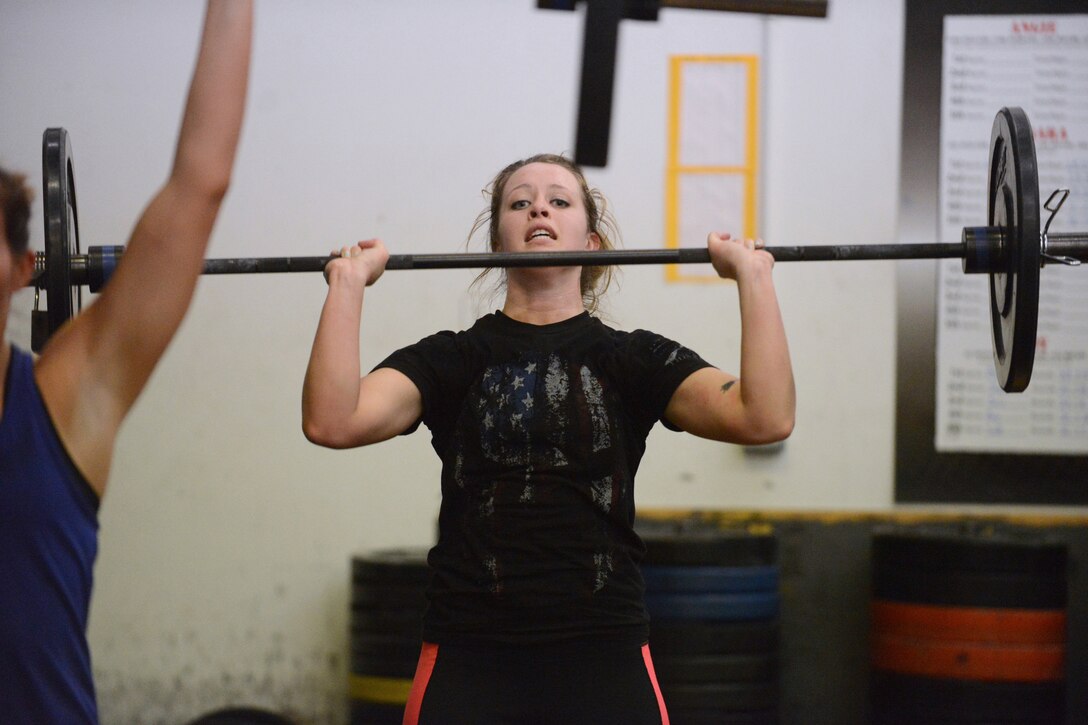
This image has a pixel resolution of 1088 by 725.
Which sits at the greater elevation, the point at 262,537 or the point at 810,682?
the point at 262,537

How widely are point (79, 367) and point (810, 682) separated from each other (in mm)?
2667

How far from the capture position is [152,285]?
3.20 ft

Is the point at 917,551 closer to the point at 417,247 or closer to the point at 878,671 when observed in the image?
the point at 878,671

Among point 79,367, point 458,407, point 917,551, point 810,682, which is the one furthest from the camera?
point 810,682

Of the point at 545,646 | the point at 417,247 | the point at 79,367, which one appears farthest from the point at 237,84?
the point at 417,247

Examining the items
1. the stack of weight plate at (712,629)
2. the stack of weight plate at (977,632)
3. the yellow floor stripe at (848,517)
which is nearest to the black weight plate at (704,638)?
the stack of weight plate at (712,629)


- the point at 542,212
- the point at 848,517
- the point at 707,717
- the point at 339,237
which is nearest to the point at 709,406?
the point at 542,212

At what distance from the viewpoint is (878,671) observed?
2900 millimetres

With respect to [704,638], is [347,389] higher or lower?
higher

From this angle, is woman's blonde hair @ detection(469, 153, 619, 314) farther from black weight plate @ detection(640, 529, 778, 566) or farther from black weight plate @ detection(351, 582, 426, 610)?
black weight plate @ detection(351, 582, 426, 610)

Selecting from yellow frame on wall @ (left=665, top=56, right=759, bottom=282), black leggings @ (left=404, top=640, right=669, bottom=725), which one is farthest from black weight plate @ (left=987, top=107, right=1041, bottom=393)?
yellow frame on wall @ (left=665, top=56, right=759, bottom=282)

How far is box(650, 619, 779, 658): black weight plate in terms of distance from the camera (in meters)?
2.70

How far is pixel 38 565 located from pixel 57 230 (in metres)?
0.96

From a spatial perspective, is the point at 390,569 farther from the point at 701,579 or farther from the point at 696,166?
the point at 696,166
